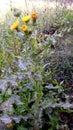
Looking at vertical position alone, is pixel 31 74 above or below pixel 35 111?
above

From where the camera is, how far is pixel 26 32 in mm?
2176

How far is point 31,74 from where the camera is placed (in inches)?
91.8

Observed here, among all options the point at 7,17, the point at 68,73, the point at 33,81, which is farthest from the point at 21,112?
the point at 7,17

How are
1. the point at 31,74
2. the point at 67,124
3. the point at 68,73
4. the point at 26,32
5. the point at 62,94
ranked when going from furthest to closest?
the point at 68,73 < the point at 62,94 < the point at 67,124 < the point at 31,74 < the point at 26,32

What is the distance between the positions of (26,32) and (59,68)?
128cm

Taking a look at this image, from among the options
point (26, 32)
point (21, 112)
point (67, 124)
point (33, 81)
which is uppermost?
point (26, 32)

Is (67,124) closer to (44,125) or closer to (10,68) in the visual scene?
(44,125)

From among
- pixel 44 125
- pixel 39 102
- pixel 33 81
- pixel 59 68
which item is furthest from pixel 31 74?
pixel 59 68

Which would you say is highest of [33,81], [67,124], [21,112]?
[33,81]

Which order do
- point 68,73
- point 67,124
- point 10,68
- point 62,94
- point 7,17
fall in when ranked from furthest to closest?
1. point 7,17
2. point 68,73
3. point 62,94
4. point 67,124
5. point 10,68

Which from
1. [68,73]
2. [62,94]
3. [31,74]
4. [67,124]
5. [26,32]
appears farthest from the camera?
[68,73]

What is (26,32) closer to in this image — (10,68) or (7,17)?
(10,68)

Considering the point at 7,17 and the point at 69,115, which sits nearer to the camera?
the point at 69,115

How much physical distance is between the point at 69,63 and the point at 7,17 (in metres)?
1.66
